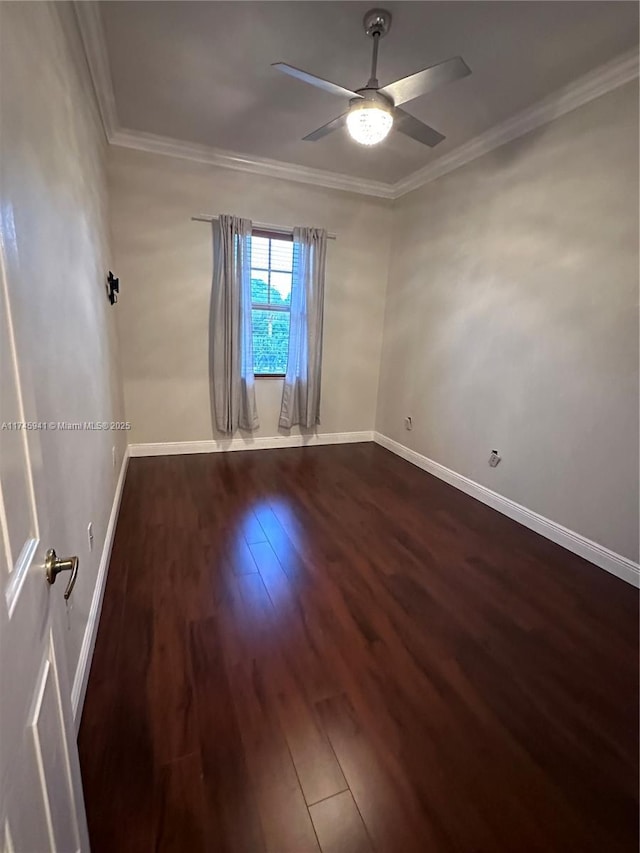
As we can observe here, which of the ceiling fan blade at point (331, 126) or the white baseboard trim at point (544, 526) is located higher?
the ceiling fan blade at point (331, 126)

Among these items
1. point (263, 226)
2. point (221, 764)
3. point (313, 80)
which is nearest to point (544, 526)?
point (221, 764)

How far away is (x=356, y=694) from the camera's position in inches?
57.3

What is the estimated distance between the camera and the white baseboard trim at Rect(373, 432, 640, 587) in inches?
89.2

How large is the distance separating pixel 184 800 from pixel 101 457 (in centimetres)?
160

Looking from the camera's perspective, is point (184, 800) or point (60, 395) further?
point (60, 395)

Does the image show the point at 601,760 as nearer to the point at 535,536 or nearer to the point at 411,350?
the point at 535,536

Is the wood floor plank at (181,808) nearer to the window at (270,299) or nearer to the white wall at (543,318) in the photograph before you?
the white wall at (543,318)

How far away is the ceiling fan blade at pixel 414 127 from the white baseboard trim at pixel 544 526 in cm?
244

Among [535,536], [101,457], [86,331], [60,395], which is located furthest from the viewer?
[535,536]

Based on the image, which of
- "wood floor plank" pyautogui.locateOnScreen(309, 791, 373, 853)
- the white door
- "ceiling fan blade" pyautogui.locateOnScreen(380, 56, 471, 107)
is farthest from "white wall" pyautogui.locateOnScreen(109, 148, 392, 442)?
"wood floor plank" pyautogui.locateOnScreen(309, 791, 373, 853)

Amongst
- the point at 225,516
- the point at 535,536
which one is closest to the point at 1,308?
the point at 225,516

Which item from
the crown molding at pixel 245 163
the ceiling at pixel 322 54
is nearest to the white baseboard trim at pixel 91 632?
the ceiling at pixel 322 54

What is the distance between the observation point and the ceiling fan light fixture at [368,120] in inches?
75.4

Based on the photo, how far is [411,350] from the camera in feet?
13.0
